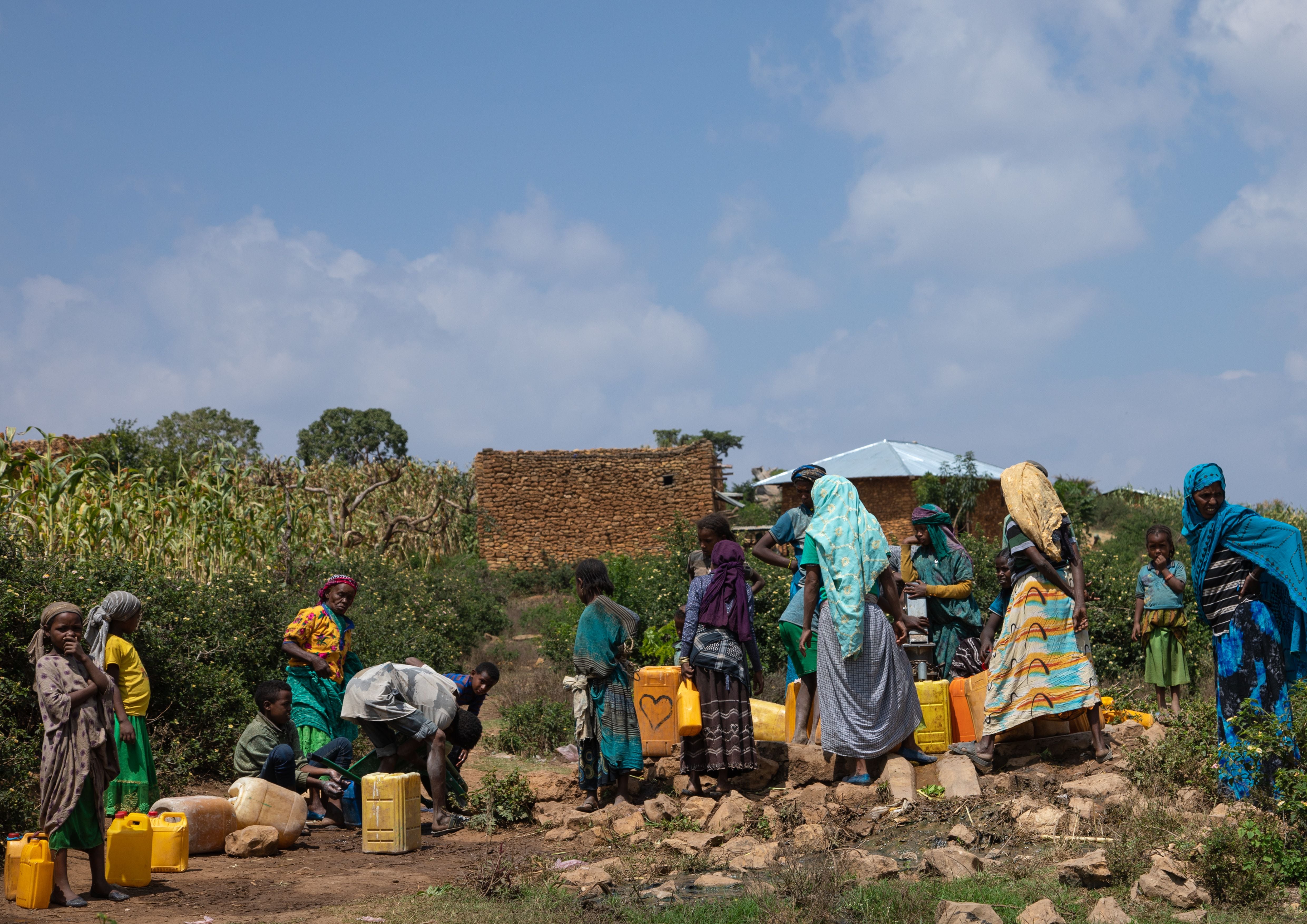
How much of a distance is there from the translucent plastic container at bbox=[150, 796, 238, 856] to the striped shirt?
5631 millimetres

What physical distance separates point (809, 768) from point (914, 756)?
0.69m

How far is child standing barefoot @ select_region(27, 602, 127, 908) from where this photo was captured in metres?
5.40

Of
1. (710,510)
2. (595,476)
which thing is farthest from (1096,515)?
(595,476)

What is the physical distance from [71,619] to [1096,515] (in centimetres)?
2672

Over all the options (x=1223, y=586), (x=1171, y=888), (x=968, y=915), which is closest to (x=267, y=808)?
(x=968, y=915)

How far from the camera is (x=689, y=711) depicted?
23.7 feet

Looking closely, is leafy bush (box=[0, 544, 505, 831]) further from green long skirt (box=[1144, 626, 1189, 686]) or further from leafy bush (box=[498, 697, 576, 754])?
green long skirt (box=[1144, 626, 1189, 686])

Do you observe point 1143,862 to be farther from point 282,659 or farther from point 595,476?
point 595,476

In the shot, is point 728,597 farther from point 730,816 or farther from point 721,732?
point 730,816

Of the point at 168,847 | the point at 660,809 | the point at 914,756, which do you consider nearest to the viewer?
the point at 168,847

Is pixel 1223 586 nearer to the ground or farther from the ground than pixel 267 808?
farther from the ground

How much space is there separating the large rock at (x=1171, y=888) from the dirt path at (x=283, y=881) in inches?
129

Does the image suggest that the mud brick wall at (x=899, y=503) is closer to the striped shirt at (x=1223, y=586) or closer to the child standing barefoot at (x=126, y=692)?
the striped shirt at (x=1223, y=586)

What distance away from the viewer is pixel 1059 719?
23.7 feet
